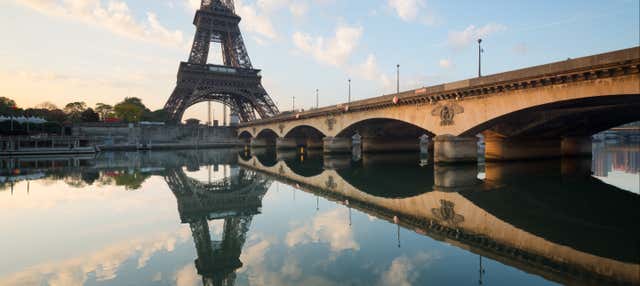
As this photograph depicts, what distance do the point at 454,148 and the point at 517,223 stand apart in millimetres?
15017

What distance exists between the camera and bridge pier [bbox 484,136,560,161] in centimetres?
2984

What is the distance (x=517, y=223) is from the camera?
33.3 ft

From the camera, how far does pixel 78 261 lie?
7281 millimetres

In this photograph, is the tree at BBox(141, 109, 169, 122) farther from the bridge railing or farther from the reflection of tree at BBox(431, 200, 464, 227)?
the reflection of tree at BBox(431, 200, 464, 227)

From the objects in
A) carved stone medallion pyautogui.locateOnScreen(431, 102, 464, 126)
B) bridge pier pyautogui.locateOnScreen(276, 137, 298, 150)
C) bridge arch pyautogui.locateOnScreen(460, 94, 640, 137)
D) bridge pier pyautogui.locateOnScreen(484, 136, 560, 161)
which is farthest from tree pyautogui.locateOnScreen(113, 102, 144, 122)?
bridge arch pyautogui.locateOnScreen(460, 94, 640, 137)

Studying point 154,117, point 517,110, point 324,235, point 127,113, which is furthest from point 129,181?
point 127,113

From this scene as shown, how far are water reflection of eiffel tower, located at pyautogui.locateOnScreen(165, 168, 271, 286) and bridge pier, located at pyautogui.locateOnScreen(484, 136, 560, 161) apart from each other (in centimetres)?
2076

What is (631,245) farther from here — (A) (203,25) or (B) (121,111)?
(B) (121,111)

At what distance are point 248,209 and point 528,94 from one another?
16.7m

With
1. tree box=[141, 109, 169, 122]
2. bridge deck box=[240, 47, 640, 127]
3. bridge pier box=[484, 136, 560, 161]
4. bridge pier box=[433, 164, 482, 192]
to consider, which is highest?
tree box=[141, 109, 169, 122]

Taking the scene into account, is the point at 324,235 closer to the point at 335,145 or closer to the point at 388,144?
the point at 335,145

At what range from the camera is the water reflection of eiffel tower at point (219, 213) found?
686 cm

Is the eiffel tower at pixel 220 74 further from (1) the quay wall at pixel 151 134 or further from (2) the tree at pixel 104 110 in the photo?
(2) the tree at pixel 104 110

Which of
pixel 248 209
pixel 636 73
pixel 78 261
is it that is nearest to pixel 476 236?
pixel 248 209
